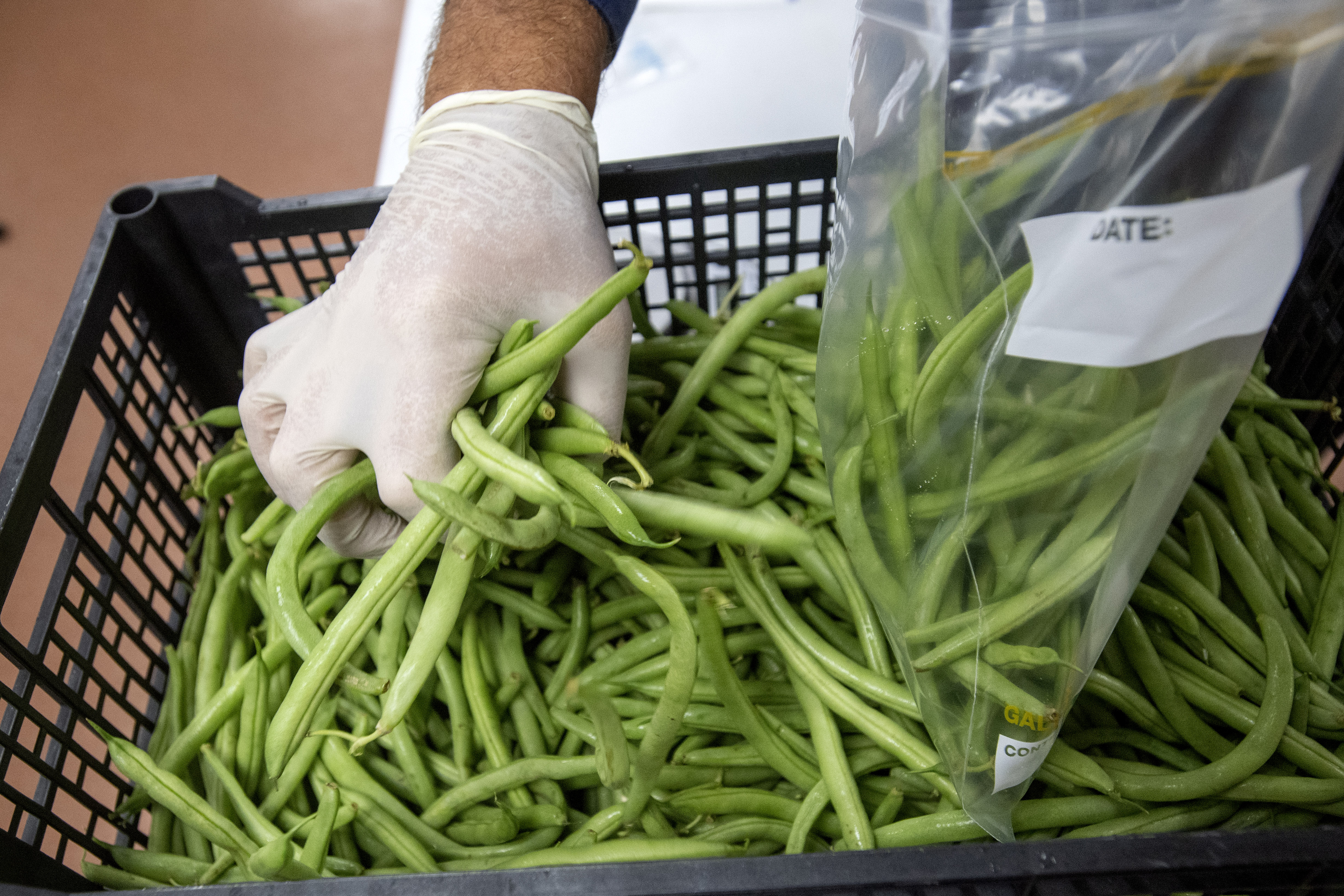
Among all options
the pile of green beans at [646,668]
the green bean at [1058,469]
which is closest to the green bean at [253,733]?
the pile of green beans at [646,668]

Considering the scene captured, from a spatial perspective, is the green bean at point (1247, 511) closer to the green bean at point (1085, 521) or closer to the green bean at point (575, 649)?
the green bean at point (1085, 521)

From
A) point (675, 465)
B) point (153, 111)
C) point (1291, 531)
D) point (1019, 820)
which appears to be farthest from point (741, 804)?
point (153, 111)

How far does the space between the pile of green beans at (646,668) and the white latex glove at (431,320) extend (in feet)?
0.14

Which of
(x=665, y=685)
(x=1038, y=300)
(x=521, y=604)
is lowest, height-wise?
(x=521, y=604)

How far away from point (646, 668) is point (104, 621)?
55cm

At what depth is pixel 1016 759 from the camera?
0.63 meters

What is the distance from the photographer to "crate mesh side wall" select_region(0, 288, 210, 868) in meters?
0.75

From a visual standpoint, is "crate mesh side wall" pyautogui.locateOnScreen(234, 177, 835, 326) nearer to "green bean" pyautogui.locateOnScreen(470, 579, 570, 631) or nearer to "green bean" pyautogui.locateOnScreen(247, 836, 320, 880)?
"green bean" pyautogui.locateOnScreen(470, 579, 570, 631)

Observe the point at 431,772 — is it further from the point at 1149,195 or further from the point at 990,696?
the point at 1149,195

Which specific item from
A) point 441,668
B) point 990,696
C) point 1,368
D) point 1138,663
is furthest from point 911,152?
point 1,368

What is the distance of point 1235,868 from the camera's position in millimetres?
530

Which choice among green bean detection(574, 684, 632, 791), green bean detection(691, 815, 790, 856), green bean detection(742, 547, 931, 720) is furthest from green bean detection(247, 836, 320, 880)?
green bean detection(742, 547, 931, 720)

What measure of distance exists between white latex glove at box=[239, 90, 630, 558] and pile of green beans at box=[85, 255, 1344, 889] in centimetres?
4

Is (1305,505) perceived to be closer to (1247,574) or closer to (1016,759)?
(1247,574)
